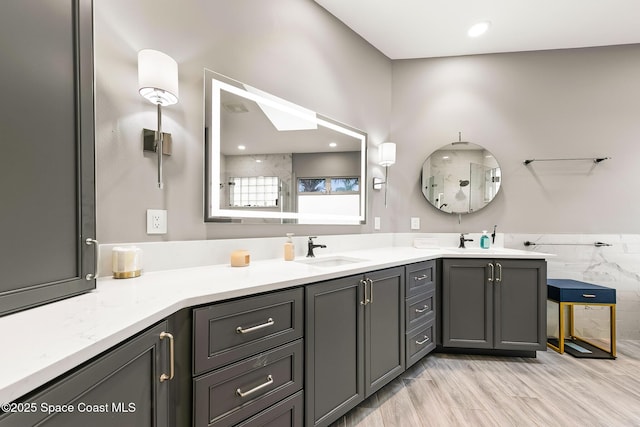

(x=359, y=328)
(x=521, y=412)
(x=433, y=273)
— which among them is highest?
(x=433, y=273)

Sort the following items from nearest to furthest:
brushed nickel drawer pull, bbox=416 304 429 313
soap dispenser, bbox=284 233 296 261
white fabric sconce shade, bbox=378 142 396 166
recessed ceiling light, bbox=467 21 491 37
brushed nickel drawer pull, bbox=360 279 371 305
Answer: brushed nickel drawer pull, bbox=360 279 371 305, soap dispenser, bbox=284 233 296 261, brushed nickel drawer pull, bbox=416 304 429 313, recessed ceiling light, bbox=467 21 491 37, white fabric sconce shade, bbox=378 142 396 166

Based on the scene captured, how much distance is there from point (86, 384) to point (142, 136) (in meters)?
1.10

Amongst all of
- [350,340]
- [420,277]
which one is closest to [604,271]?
[420,277]

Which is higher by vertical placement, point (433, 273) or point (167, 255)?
point (167, 255)

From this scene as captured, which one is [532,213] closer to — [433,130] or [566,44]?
[433,130]

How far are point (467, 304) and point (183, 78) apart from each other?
2570 mm

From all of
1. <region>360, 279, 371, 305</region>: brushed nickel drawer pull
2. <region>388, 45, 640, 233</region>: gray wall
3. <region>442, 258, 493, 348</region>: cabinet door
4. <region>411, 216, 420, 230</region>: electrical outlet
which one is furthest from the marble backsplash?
<region>360, 279, 371, 305</region>: brushed nickel drawer pull

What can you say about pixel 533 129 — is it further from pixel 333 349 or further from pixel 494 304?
pixel 333 349

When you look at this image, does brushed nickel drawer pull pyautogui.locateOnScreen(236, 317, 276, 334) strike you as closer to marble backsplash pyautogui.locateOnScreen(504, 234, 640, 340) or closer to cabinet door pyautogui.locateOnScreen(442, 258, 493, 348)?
cabinet door pyautogui.locateOnScreen(442, 258, 493, 348)

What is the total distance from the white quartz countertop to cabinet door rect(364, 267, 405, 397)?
29 cm

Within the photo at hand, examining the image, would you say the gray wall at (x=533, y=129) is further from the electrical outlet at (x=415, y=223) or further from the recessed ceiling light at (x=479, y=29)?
the recessed ceiling light at (x=479, y=29)

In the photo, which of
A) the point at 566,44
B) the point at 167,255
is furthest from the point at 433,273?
the point at 566,44

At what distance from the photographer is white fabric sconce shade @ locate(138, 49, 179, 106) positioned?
1.17 metres

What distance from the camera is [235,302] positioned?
1029mm
